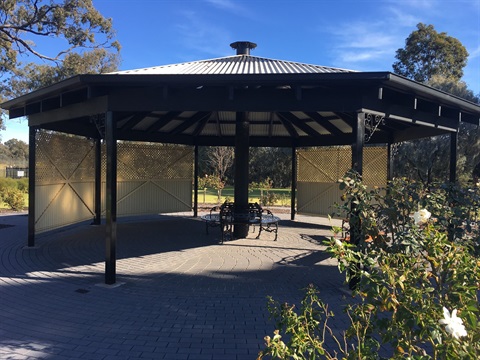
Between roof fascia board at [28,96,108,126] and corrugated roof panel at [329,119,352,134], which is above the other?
corrugated roof panel at [329,119,352,134]

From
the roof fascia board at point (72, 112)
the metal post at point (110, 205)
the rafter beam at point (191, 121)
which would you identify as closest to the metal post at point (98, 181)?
the rafter beam at point (191, 121)

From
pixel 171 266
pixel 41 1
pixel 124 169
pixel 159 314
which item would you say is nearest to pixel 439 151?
pixel 124 169

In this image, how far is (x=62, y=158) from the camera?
8.62m

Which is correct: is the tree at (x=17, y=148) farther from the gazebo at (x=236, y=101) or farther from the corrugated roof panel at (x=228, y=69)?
the corrugated roof panel at (x=228, y=69)

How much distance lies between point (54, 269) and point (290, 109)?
4.93 m

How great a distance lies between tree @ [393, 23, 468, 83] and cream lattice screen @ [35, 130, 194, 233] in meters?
26.6

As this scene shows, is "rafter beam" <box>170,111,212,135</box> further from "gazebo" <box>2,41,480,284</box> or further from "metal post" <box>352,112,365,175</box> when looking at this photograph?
"metal post" <box>352,112,365,175</box>

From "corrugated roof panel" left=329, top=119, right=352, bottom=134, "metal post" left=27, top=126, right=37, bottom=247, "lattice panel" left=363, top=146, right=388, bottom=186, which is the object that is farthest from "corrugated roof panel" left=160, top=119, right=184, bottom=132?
"lattice panel" left=363, top=146, right=388, bottom=186

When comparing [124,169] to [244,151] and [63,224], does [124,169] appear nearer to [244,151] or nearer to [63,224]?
[63,224]

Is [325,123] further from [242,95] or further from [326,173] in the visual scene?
[242,95]

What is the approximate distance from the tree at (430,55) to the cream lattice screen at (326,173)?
77.3 feet

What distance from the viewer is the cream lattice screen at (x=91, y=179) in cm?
793

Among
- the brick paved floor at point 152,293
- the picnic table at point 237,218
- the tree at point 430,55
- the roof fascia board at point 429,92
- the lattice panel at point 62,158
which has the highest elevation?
the tree at point 430,55

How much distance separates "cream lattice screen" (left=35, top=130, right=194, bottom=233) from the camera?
7.93 metres
